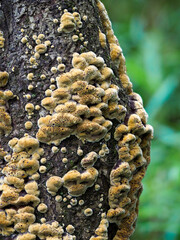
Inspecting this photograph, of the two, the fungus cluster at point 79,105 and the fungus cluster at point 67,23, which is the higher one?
the fungus cluster at point 67,23

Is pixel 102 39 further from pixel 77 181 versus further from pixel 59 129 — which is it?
pixel 77 181

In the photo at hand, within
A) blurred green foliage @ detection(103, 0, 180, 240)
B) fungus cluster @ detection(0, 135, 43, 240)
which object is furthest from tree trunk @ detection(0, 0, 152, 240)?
blurred green foliage @ detection(103, 0, 180, 240)

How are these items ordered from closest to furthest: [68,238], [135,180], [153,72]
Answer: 1. [68,238]
2. [135,180]
3. [153,72]

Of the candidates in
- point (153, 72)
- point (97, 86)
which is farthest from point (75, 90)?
point (153, 72)

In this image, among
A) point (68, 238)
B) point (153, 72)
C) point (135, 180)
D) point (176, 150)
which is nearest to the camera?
point (68, 238)

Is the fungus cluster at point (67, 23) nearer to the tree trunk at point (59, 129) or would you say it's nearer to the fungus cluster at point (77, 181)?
the tree trunk at point (59, 129)

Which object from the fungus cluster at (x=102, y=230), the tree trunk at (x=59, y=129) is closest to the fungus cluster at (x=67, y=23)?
the tree trunk at (x=59, y=129)

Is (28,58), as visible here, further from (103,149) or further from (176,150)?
(176,150)
